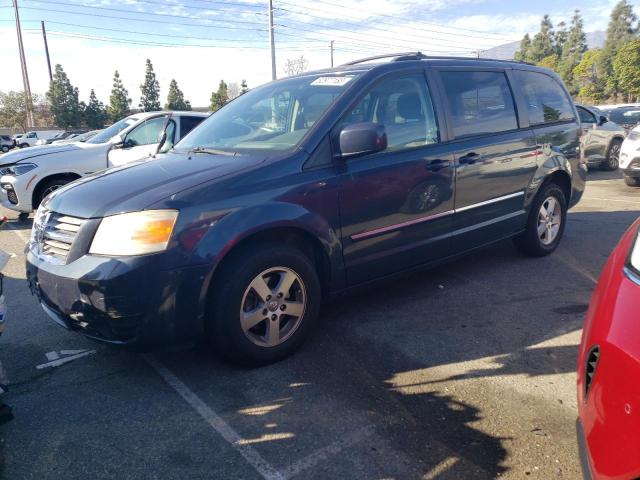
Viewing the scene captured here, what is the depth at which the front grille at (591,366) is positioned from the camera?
1.68 meters

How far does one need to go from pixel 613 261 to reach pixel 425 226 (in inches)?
78.6

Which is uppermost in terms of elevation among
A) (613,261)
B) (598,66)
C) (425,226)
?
(598,66)

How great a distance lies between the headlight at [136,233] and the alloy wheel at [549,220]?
12.8ft

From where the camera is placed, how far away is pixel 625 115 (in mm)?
15852

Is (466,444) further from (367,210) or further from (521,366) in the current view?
(367,210)

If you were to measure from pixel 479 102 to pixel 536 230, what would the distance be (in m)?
1.57

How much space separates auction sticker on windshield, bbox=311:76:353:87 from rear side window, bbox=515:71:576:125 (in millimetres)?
2164

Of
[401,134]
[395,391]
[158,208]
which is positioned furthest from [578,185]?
[158,208]

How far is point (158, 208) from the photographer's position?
2.80m

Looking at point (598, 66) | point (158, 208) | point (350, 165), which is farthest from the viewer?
point (598, 66)

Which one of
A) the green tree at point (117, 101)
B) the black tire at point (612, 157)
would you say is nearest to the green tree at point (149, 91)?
the green tree at point (117, 101)

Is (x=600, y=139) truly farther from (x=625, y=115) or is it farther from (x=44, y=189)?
(x=44, y=189)

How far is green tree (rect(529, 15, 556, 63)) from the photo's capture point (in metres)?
77.6

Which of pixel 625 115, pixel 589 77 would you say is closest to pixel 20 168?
pixel 625 115
